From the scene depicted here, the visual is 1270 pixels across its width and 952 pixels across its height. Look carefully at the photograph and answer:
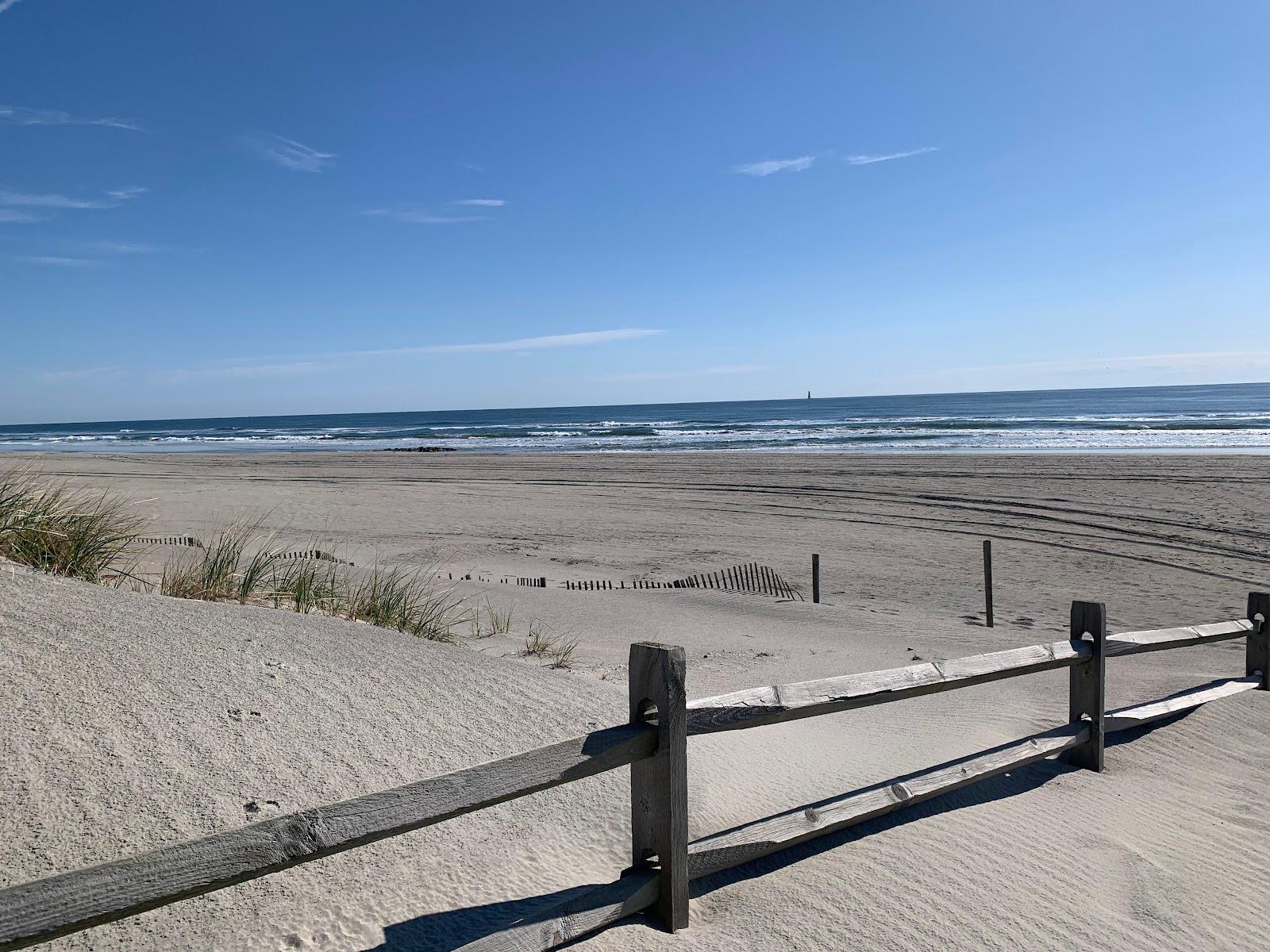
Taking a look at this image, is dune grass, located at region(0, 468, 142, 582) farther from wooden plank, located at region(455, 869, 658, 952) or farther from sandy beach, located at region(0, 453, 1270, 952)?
wooden plank, located at region(455, 869, 658, 952)

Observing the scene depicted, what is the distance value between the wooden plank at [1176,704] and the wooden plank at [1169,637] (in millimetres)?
367

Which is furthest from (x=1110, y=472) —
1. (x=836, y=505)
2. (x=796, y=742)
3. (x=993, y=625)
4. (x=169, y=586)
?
(x=169, y=586)

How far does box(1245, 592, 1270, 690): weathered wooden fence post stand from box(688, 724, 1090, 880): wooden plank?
2.47 m

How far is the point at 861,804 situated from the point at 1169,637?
9.63ft

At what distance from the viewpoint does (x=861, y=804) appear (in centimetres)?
381

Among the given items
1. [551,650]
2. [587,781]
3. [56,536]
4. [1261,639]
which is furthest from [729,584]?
[56,536]

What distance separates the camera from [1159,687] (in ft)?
21.3

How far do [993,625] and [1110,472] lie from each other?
17838mm

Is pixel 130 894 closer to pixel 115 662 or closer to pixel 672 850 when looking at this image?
pixel 672 850

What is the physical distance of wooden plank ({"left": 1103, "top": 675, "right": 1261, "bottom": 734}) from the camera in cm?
515

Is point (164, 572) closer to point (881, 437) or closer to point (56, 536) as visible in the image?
point (56, 536)

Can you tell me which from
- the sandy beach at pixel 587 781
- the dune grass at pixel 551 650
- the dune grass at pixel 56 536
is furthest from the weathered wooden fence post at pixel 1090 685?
the dune grass at pixel 56 536

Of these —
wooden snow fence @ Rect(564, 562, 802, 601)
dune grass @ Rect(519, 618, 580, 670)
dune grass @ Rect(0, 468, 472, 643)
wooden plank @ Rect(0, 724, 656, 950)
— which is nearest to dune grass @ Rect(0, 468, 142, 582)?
dune grass @ Rect(0, 468, 472, 643)

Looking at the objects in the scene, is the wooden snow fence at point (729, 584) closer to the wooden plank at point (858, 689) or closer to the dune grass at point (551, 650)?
the dune grass at point (551, 650)
